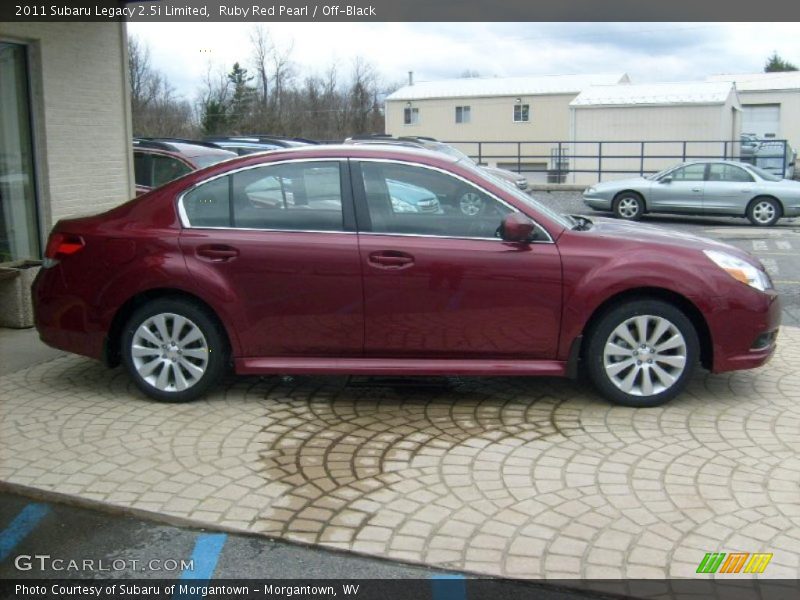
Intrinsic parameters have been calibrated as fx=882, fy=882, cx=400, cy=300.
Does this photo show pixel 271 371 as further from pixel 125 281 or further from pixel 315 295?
pixel 125 281

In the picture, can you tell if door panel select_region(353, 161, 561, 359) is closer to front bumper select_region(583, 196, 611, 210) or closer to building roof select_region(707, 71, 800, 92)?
front bumper select_region(583, 196, 611, 210)

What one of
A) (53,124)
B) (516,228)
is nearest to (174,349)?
(516,228)

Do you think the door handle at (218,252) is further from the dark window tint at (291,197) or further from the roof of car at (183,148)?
the roof of car at (183,148)

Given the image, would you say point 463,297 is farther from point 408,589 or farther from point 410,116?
point 410,116

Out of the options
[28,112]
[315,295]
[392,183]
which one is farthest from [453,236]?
[28,112]

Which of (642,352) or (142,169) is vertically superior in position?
(142,169)

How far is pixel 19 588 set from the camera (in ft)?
11.7

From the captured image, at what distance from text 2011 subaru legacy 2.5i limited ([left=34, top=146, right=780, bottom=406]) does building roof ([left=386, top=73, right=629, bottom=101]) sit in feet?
131

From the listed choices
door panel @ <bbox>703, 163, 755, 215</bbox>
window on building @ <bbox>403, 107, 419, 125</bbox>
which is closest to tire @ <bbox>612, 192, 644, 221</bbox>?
door panel @ <bbox>703, 163, 755, 215</bbox>

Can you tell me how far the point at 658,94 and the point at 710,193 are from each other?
9.97 meters

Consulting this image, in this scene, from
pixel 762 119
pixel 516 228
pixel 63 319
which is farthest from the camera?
pixel 762 119

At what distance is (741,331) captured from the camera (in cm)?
549

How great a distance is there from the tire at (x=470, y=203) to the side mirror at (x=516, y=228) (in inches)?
8.6

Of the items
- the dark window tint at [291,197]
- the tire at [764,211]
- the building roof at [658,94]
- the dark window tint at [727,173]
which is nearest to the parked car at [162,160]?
the dark window tint at [291,197]
